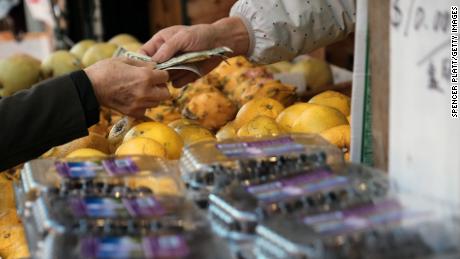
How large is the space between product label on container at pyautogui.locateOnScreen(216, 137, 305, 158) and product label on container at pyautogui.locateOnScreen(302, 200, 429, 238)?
299mm

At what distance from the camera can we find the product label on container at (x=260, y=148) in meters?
1.26

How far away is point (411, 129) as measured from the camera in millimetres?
1098

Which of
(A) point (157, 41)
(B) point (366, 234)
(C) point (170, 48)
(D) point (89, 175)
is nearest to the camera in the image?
(B) point (366, 234)

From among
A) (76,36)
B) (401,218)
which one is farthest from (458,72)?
(76,36)

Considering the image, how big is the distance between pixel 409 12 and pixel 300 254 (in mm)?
470

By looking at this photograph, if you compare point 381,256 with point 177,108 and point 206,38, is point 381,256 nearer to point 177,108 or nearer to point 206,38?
point 206,38

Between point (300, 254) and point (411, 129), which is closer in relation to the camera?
point (300, 254)

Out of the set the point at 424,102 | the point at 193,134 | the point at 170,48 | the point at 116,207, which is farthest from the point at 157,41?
the point at 424,102

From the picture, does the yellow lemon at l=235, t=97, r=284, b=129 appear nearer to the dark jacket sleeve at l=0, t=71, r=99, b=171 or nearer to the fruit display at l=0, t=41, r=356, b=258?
the fruit display at l=0, t=41, r=356, b=258

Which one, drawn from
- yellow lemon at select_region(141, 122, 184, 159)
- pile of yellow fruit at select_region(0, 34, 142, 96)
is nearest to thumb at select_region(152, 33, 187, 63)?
yellow lemon at select_region(141, 122, 184, 159)

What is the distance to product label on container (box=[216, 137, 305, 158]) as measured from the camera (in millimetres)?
1260

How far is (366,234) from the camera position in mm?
908

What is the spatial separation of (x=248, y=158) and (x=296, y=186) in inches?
6.6

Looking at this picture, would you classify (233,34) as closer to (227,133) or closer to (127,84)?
(227,133)
